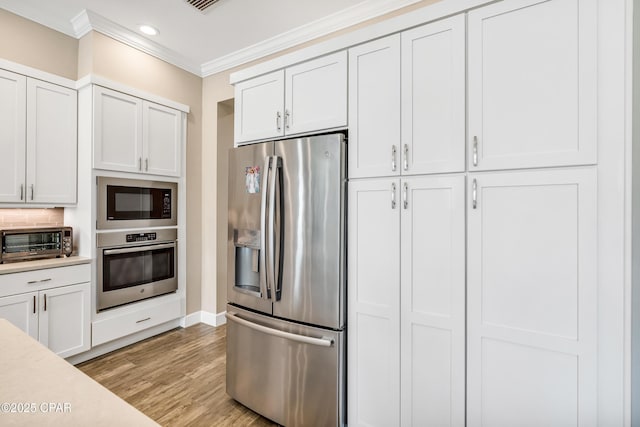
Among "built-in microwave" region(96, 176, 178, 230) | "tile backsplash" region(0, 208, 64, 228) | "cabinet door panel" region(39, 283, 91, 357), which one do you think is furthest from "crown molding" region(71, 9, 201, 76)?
"cabinet door panel" region(39, 283, 91, 357)

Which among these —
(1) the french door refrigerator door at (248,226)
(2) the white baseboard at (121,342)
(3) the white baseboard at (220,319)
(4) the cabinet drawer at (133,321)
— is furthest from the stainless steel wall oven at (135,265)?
(1) the french door refrigerator door at (248,226)

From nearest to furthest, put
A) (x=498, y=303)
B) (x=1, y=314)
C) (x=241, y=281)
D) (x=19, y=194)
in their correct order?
(x=498, y=303), (x=241, y=281), (x=1, y=314), (x=19, y=194)

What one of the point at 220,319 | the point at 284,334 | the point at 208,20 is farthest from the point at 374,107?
the point at 220,319

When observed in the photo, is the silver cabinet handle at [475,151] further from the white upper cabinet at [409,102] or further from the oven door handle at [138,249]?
the oven door handle at [138,249]

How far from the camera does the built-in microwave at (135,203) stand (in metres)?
2.93

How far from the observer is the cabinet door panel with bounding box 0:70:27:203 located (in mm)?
2480

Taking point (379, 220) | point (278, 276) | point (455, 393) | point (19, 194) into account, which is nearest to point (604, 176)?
point (379, 220)

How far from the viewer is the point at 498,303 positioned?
142 cm

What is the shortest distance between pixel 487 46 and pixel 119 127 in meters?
3.09

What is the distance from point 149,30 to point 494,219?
3.43 m

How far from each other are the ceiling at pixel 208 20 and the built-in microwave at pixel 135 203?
1.40 meters

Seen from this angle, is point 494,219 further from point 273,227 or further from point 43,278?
point 43,278

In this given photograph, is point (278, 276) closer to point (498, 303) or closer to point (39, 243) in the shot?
point (498, 303)

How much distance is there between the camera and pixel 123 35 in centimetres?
305
